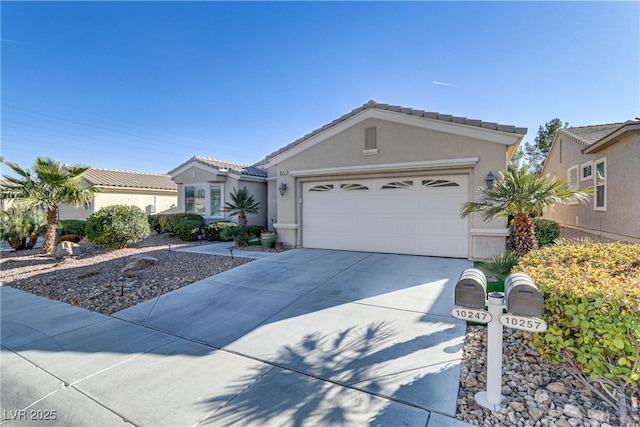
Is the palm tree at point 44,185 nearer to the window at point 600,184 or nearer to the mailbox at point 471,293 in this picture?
the mailbox at point 471,293

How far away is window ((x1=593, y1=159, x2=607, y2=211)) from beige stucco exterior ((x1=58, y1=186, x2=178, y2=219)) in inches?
976

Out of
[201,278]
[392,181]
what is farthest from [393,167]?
[201,278]

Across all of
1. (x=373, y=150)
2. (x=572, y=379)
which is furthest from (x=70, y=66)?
(x=572, y=379)

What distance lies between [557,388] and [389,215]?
7224 millimetres

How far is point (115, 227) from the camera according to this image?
1103 centimetres

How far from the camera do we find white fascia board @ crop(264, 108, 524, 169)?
821 cm

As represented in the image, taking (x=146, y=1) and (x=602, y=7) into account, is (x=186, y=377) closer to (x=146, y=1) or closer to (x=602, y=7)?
(x=146, y=1)

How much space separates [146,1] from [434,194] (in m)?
10.9

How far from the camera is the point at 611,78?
10234 millimetres

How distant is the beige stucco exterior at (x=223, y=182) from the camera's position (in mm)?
15406

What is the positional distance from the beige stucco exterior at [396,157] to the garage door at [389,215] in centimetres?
31

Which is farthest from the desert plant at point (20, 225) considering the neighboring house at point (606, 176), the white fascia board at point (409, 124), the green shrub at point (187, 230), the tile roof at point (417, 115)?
the neighboring house at point (606, 176)

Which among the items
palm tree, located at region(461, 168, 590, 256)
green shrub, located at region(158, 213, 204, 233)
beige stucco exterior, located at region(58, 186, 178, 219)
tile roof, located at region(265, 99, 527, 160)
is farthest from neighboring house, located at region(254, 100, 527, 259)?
beige stucco exterior, located at region(58, 186, 178, 219)

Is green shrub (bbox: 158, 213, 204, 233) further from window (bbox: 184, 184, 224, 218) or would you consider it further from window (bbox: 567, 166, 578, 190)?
window (bbox: 567, 166, 578, 190)
